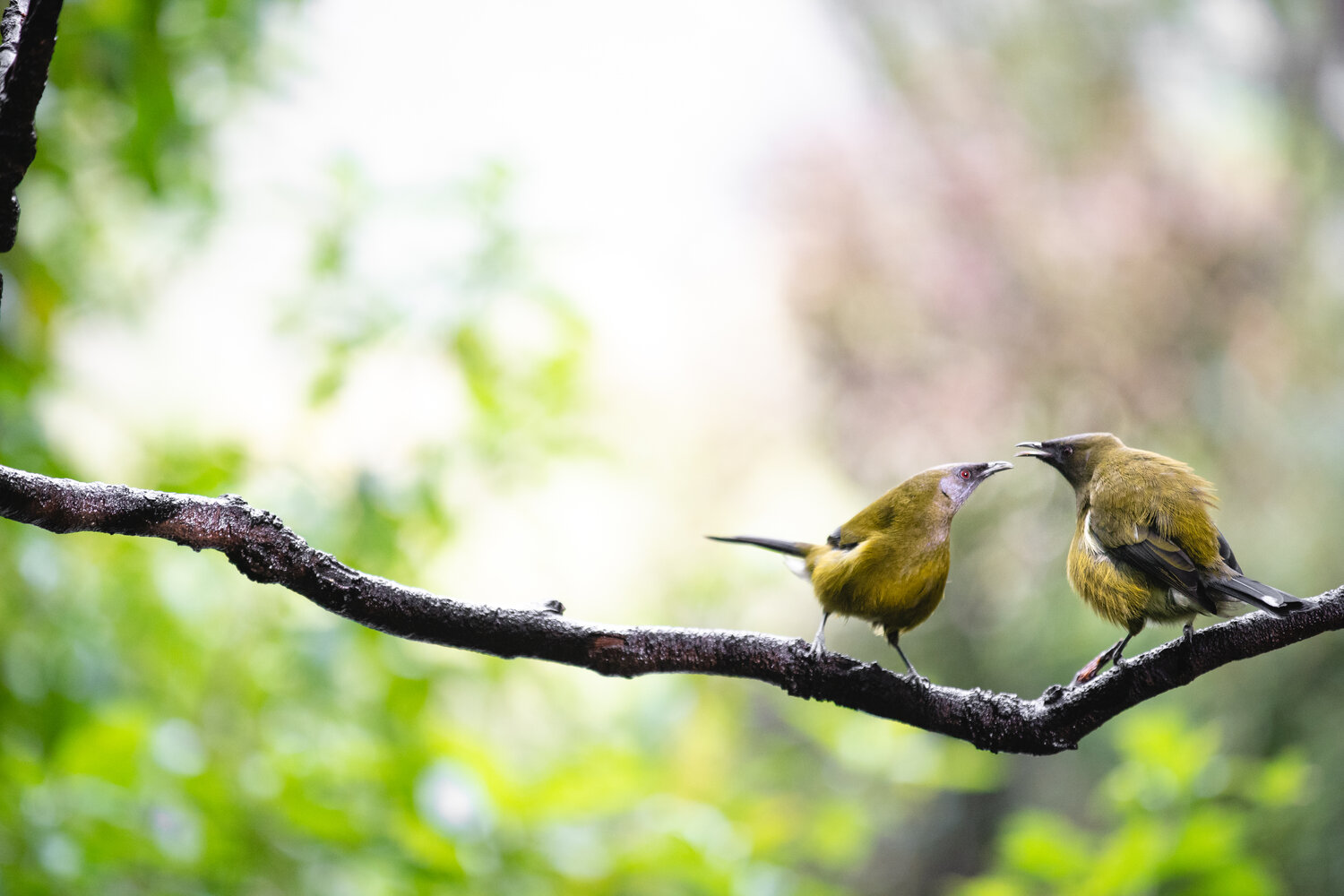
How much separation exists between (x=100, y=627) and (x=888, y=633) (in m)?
1.15

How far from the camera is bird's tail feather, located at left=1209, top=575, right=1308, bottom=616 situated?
1.12 feet

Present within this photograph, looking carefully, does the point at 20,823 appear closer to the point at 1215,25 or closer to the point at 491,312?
the point at 491,312

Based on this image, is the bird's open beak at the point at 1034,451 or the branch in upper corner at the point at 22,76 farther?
the bird's open beak at the point at 1034,451

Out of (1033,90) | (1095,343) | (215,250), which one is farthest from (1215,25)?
(215,250)

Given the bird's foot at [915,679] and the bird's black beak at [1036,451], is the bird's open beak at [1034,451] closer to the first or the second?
the bird's black beak at [1036,451]

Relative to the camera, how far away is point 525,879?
1.04 meters

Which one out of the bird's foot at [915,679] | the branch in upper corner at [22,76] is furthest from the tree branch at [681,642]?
the branch in upper corner at [22,76]

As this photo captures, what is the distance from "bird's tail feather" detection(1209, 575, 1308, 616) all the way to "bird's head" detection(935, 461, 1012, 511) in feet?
0.31

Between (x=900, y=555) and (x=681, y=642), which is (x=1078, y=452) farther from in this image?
(x=681, y=642)

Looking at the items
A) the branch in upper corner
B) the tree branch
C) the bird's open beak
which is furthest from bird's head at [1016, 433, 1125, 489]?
the branch in upper corner

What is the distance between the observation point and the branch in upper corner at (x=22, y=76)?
29 centimetres

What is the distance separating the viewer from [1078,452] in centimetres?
47

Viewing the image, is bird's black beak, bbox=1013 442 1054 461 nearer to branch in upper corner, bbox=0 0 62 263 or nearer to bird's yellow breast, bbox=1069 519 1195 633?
bird's yellow breast, bbox=1069 519 1195 633

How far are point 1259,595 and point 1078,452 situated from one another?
12 centimetres
